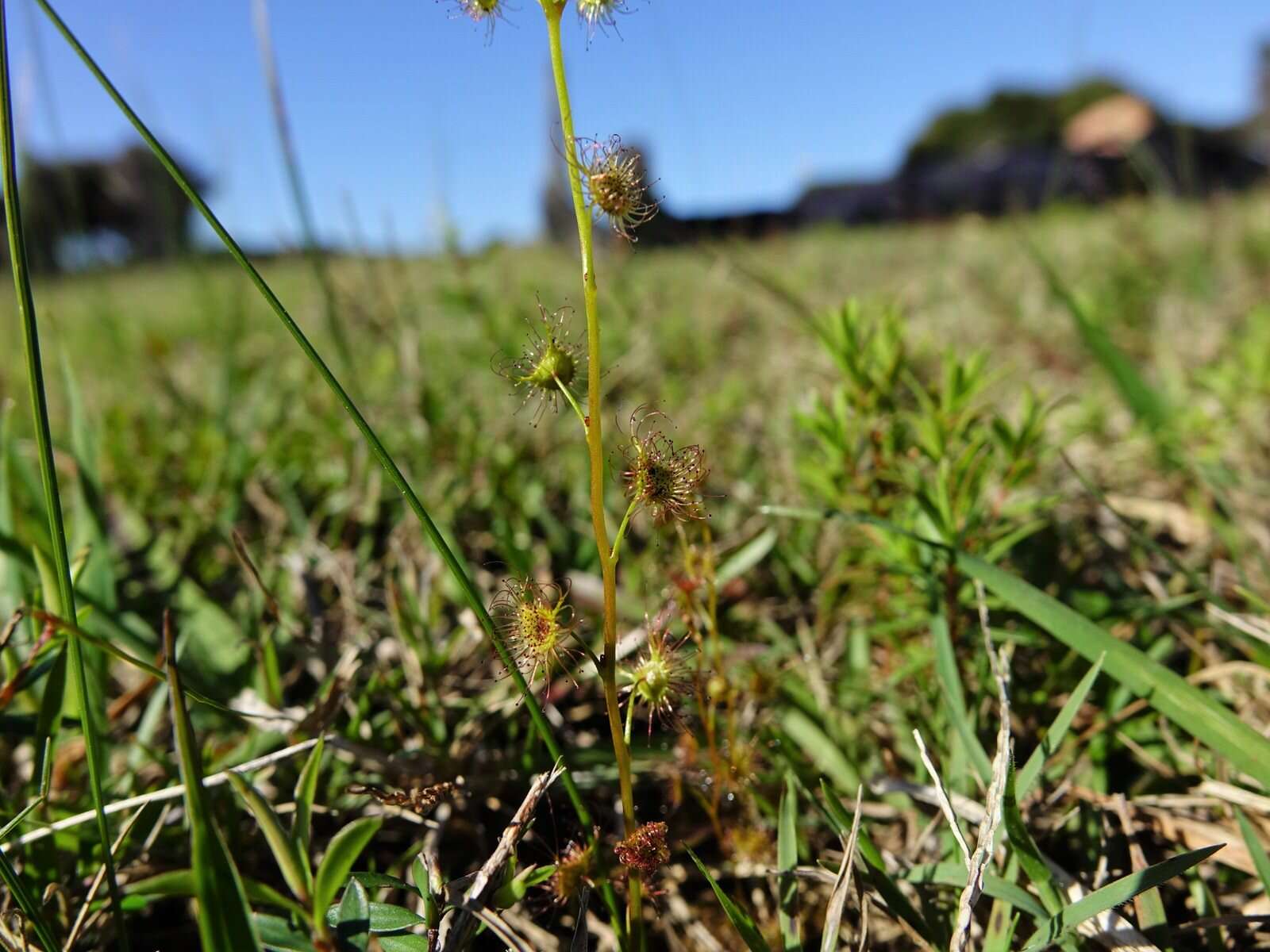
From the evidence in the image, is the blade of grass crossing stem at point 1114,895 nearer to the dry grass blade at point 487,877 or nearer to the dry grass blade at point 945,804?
the dry grass blade at point 945,804

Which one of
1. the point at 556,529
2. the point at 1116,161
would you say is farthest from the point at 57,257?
the point at 1116,161

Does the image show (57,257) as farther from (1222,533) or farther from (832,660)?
(1222,533)

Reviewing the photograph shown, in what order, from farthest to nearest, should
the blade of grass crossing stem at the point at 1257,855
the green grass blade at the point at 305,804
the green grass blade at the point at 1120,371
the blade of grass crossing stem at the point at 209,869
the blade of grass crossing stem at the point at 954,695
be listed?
1. the green grass blade at the point at 1120,371
2. the blade of grass crossing stem at the point at 954,695
3. the blade of grass crossing stem at the point at 1257,855
4. the green grass blade at the point at 305,804
5. the blade of grass crossing stem at the point at 209,869

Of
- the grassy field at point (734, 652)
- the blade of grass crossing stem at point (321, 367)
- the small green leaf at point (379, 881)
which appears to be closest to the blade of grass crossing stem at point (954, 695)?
the grassy field at point (734, 652)

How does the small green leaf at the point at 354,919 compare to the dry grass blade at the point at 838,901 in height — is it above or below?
above

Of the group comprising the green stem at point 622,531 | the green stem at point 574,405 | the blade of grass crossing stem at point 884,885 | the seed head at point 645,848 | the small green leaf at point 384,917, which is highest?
the green stem at point 574,405

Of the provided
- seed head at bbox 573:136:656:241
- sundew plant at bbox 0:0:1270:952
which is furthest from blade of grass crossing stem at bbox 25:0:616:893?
seed head at bbox 573:136:656:241

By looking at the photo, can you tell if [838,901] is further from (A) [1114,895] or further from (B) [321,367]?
(B) [321,367]

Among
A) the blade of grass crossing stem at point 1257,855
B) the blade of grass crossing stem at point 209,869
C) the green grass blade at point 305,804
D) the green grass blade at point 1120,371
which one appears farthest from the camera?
the green grass blade at point 1120,371
